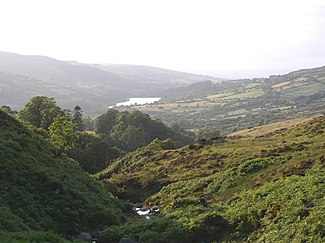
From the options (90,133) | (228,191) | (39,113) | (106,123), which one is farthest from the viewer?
(106,123)

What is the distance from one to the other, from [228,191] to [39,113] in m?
59.3

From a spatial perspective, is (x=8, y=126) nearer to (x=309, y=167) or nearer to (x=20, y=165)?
(x=20, y=165)

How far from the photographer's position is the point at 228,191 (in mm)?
38031

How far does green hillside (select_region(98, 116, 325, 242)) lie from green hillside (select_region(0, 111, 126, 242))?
2.96 m

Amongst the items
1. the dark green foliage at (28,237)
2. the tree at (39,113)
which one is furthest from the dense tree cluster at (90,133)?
the dark green foliage at (28,237)

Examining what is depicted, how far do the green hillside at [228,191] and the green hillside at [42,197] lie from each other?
9.72 ft

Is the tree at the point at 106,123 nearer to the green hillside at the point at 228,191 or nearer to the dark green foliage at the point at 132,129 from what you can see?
the dark green foliage at the point at 132,129

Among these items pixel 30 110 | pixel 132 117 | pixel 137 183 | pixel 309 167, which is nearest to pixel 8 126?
pixel 137 183

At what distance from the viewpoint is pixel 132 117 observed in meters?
121

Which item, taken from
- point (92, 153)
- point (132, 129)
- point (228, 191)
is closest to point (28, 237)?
point (228, 191)

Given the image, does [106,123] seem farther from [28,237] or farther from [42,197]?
[28,237]

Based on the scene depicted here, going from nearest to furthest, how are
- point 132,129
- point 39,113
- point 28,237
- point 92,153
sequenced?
point 28,237 < point 92,153 < point 39,113 < point 132,129

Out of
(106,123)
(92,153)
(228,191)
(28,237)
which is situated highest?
(28,237)

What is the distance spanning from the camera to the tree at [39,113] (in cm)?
8507
